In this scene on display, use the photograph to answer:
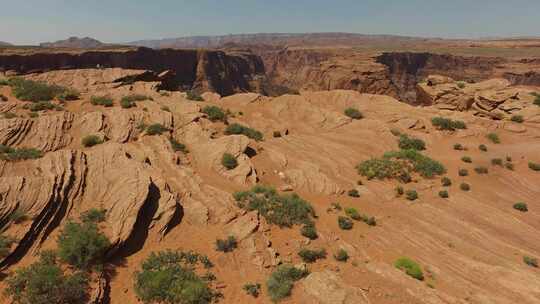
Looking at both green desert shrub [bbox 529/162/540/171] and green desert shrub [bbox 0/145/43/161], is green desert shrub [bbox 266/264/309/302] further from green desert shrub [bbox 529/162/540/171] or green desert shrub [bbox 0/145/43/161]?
green desert shrub [bbox 529/162/540/171]

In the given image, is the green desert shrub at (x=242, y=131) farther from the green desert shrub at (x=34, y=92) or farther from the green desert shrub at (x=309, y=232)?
the green desert shrub at (x=34, y=92)

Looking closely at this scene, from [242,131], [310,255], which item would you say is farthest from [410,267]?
[242,131]

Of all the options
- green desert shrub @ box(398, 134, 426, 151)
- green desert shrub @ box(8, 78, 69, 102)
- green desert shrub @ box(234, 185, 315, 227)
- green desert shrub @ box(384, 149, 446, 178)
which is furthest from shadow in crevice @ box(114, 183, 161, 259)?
green desert shrub @ box(398, 134, 426, 151)

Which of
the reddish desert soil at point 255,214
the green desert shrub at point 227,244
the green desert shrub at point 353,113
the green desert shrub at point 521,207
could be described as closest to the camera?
the reddish desert soil at point 255,214

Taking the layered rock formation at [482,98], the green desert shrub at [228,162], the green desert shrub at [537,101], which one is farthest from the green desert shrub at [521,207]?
the green desert shrub at [537,101]

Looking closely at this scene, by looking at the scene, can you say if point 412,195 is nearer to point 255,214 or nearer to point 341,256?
point 341,256

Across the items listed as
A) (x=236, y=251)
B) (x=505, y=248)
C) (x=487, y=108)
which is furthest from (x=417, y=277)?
(x=487, y=108)
